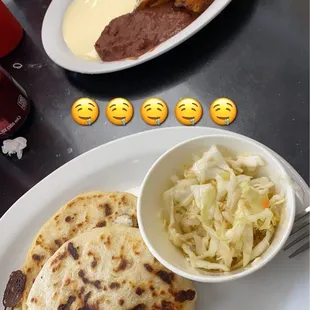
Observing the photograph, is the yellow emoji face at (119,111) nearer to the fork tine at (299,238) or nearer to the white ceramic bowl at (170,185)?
the white ceramic bowl at (170,185)

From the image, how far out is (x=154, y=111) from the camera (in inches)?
54.9

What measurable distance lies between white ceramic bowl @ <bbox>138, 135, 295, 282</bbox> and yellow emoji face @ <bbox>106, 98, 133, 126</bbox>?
1.35ft

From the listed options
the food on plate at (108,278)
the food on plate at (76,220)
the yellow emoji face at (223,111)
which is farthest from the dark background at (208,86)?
the food on plate at (108,278)

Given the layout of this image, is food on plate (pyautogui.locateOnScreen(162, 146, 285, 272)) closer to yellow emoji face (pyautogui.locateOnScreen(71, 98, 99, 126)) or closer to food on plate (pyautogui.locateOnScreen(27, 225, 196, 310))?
food on plate (pyautogui.locateOnScreen(27, 225, 196, 310))

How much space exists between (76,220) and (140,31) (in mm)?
625

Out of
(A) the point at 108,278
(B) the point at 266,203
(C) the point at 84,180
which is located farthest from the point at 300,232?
(C) the point at 84,180

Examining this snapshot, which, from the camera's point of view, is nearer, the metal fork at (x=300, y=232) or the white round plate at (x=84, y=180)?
the metal fork at (x=300, y=232)

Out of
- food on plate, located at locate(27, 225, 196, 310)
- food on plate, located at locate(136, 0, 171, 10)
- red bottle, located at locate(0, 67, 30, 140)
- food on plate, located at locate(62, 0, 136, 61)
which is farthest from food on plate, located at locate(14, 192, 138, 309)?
food on plate, located at locate(136, 0, 171, 10)

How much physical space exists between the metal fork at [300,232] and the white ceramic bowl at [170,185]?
8 cm

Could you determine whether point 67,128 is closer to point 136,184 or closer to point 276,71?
point 136,184

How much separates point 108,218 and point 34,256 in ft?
0.63

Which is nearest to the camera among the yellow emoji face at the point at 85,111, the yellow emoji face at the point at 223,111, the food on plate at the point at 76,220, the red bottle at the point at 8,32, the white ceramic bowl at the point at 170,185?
the white ceramic bowl at the point at 170,185

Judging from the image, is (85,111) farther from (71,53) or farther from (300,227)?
(300,227)

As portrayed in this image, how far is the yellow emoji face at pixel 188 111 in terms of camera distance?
1.35 metres
